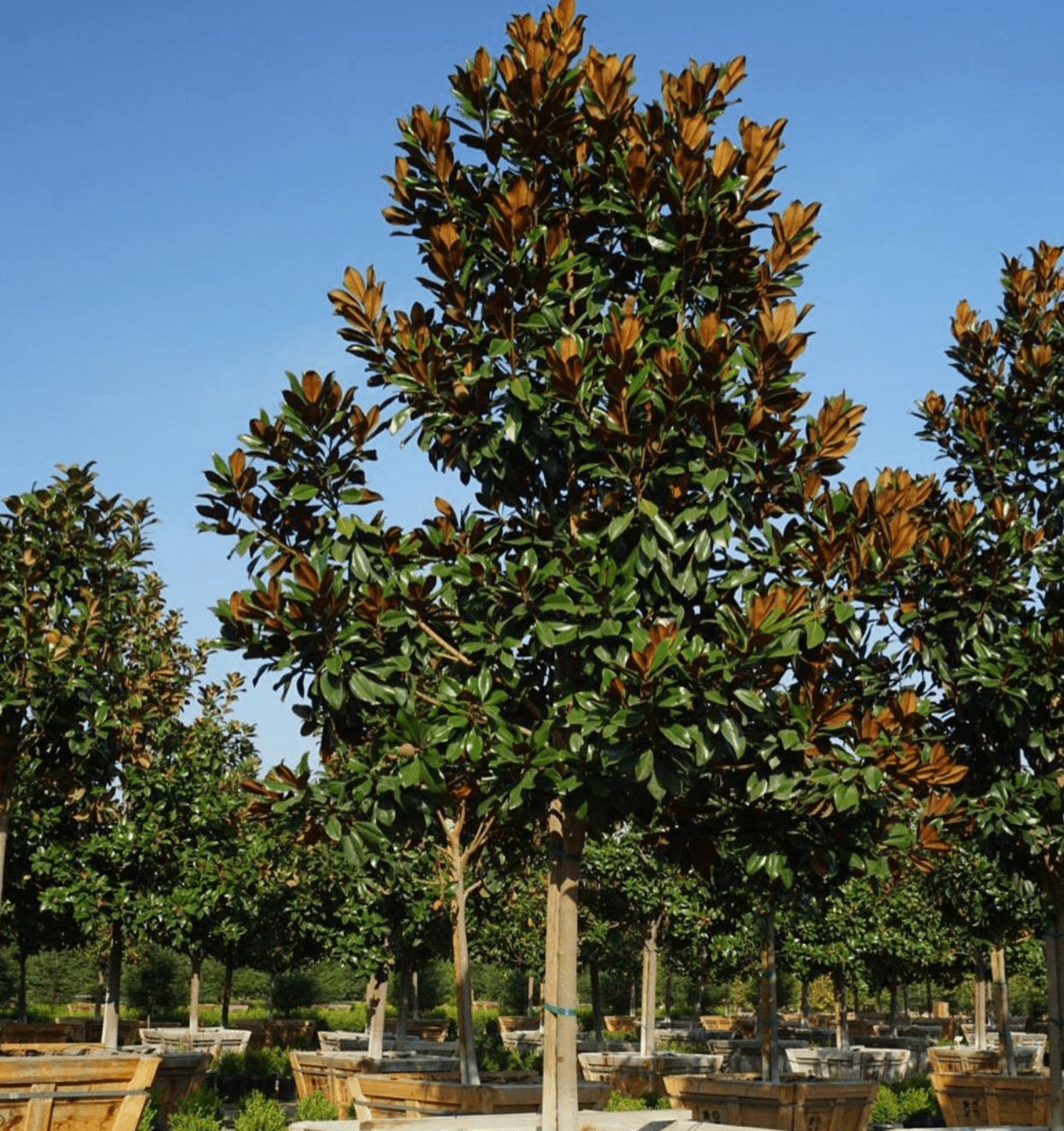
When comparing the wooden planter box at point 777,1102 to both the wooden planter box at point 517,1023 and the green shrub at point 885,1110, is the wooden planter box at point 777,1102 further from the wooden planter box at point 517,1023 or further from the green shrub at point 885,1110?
the wooden planter box at point 517,1023

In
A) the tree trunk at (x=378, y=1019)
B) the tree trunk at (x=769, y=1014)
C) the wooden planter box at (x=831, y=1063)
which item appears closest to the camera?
the tree trunk at (x=769, y=1014)

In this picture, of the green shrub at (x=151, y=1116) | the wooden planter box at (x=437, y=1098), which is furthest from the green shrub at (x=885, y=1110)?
the green shrub at (x=151, y=1116)

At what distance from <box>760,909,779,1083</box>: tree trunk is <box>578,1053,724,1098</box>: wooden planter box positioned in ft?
14.8

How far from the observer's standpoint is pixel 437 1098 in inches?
592

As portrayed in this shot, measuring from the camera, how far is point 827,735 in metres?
8.09

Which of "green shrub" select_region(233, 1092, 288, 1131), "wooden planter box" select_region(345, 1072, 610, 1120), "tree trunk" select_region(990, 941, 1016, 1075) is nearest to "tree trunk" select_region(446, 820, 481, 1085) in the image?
"wooden planter box" select_region(345, 1072, 610, 1120)

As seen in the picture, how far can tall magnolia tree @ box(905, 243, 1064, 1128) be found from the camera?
428 inches

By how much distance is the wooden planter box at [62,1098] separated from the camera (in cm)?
1146

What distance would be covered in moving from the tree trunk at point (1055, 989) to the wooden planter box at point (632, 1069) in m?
12.6

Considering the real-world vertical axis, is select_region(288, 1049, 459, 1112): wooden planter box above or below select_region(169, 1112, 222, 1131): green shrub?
below

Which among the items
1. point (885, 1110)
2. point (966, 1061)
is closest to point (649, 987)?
point (885, 1110)

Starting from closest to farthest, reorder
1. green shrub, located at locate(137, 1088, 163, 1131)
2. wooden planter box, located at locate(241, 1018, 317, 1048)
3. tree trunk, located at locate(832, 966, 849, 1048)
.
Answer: green shrub, located at locate(137, 1088, 163, 1131), tree trunk, located at locate(832, 966, 849, 1048), wooden planter box, located at locate(241, 1018, 317, 1048)

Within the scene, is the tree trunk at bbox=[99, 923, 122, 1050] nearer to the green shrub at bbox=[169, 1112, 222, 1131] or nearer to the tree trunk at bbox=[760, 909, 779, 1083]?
the green shrub at bbox=[169, 1112, 222, 1131]

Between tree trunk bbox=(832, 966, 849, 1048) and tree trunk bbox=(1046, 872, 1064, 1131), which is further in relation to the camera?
tree trunk bbox=(832, 966, 849, 1048)
